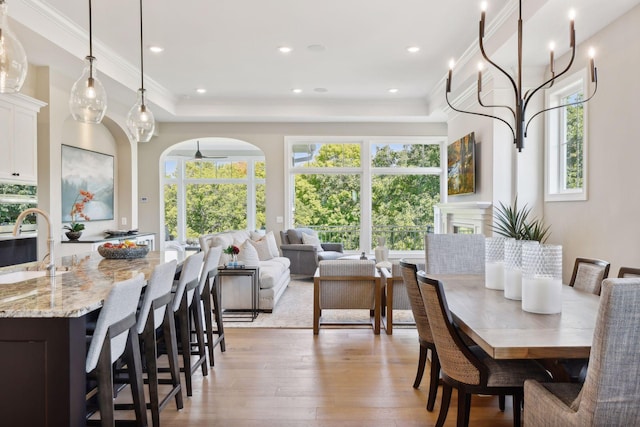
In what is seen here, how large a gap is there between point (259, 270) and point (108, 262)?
7.60 feet

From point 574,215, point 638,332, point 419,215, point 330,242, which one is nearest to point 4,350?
point 638,332

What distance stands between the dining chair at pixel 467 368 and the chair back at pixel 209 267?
1771 mm

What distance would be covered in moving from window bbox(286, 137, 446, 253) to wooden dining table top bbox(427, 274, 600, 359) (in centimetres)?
593

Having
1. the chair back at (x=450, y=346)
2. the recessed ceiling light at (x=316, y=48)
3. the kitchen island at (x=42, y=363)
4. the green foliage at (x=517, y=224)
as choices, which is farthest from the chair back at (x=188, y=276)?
the green foliage at (x=517, y=224)

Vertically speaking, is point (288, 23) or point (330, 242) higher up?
point (288, 23)

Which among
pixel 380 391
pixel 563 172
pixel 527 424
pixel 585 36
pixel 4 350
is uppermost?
pixel 585 36

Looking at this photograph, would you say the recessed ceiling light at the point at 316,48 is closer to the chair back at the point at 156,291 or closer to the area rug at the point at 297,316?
the area rug at the point at 297,316

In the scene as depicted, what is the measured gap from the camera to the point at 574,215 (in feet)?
14.9

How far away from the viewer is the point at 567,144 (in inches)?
191

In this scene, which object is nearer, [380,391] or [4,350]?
[4,350]

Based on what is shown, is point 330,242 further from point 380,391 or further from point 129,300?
point 129,300

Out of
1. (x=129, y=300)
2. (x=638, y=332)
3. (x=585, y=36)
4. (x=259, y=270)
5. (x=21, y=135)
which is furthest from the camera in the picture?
(x=259, y=270)

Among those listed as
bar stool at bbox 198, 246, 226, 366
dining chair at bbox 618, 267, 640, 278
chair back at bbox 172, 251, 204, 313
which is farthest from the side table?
dining chair at bbox 618, 267, 640, 278

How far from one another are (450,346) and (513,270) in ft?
2.21
